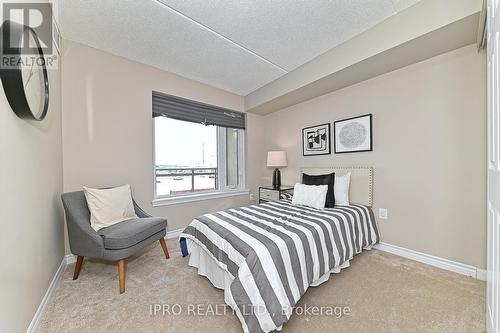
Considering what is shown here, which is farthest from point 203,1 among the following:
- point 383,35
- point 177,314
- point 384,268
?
point 384,268

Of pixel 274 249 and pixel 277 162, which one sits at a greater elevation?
pixel 277 162

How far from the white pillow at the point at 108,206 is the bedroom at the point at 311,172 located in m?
0.21

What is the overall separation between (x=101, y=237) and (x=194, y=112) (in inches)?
85.6

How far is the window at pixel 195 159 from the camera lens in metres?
3.09

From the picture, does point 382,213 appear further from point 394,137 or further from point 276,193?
point 276,193

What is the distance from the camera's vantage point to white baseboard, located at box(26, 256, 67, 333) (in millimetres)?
1267

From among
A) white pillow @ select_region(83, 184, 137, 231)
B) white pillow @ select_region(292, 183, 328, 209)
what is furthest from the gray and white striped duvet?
white pillow @ select_region(83, 184, 137, 231)

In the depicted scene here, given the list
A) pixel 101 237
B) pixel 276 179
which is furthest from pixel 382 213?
pixel 101 237

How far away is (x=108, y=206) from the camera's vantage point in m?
2.09

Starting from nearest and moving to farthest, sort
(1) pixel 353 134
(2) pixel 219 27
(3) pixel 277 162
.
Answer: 1. (2) pixel 219 27
2. (1) pixel 353 134
3. (3) pixel 277 162

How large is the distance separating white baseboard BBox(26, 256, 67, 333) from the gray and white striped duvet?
1102 millimetres

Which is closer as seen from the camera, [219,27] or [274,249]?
[274,249]

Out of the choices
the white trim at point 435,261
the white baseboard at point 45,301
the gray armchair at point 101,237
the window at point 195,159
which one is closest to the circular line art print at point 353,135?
the white trim at point 435,261
